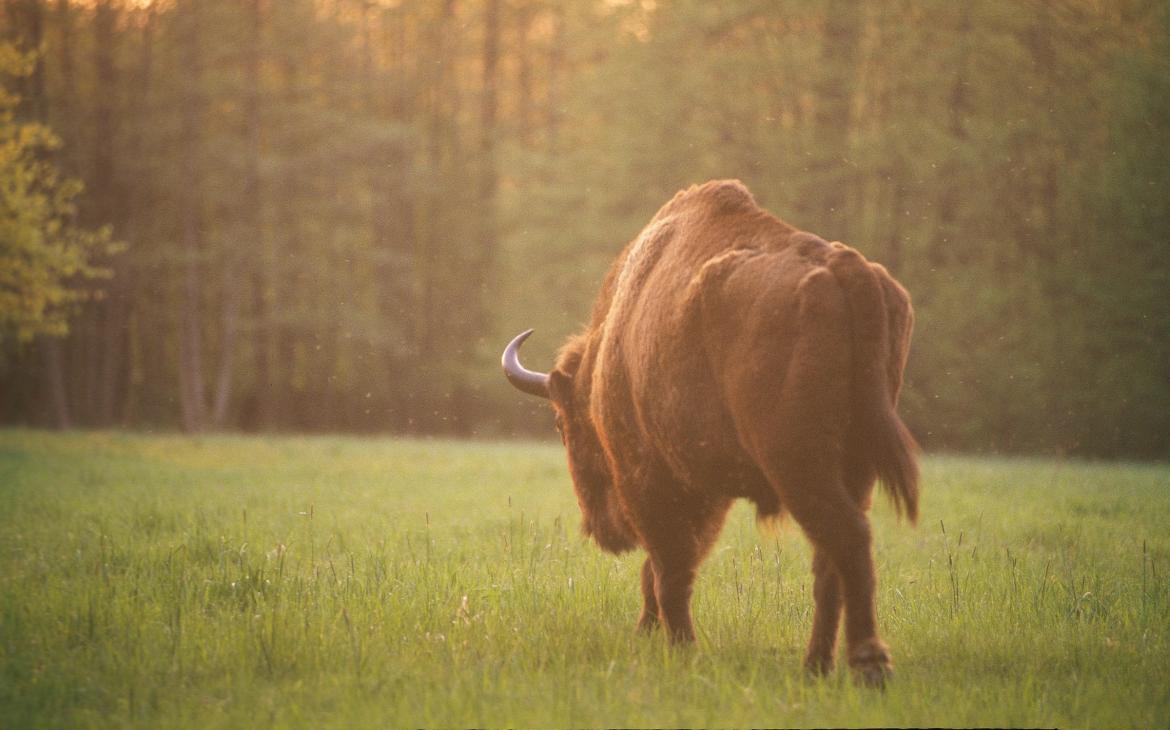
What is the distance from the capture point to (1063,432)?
21031 millimetres

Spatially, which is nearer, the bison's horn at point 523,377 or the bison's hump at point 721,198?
→ the bison's hump at point 721,198

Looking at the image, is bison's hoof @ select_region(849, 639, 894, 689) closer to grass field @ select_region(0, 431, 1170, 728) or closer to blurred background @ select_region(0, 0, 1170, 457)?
grass field @ select_region(0, 431, 1170, 728)

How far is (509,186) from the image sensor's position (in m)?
30.4

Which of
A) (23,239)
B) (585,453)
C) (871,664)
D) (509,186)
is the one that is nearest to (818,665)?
(871,664)

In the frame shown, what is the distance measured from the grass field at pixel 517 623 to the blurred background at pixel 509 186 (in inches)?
483

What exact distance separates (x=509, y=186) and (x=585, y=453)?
25113mm

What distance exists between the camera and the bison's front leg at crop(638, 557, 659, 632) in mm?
5414

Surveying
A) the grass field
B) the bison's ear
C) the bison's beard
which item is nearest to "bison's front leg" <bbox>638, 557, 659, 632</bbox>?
the grass field

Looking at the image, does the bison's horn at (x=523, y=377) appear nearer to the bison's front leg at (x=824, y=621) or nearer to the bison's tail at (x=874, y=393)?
the bison's front leg at (x=824, y=621)

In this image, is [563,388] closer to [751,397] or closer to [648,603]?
[648,603]

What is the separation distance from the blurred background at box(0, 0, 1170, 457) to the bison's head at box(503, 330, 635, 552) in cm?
1572

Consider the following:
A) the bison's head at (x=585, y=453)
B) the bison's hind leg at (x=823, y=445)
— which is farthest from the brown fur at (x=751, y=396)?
the bison's head at (x=585, y=453)

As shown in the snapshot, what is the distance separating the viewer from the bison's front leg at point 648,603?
17.8 feet

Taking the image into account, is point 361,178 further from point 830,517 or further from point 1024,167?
point 830,517
